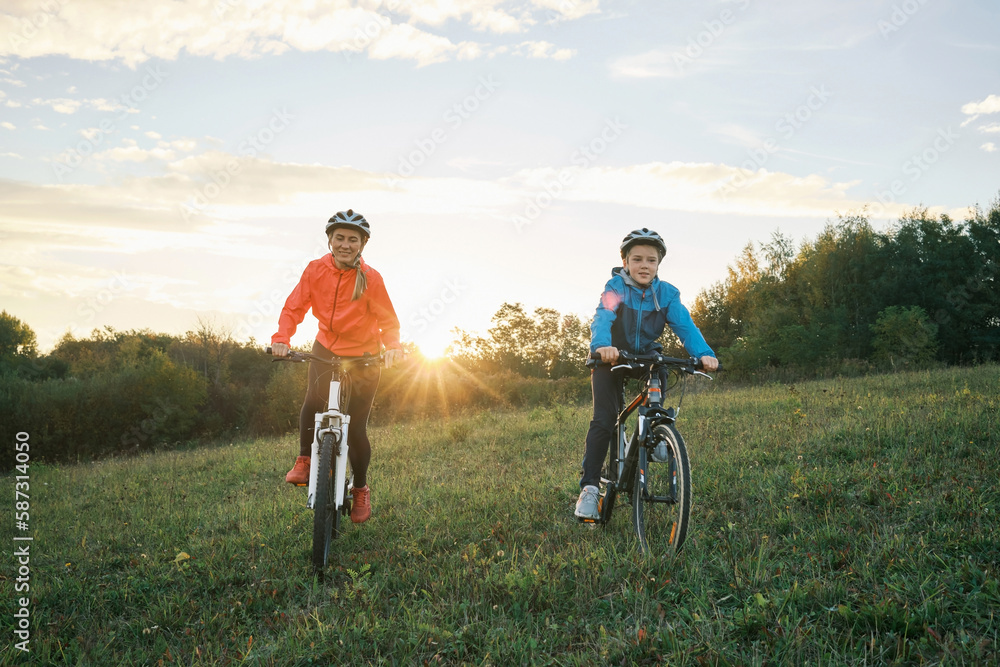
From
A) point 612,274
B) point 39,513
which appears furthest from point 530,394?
point 612,274

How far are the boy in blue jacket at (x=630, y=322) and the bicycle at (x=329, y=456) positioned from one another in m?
1.69

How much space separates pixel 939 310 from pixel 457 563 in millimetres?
41329

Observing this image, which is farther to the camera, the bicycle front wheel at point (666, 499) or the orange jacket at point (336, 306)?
the orange jacket at point (336, 306)

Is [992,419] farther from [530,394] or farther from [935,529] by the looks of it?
[530,394]

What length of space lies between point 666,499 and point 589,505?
67cm

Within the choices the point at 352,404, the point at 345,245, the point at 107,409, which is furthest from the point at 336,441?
the point at 107,409

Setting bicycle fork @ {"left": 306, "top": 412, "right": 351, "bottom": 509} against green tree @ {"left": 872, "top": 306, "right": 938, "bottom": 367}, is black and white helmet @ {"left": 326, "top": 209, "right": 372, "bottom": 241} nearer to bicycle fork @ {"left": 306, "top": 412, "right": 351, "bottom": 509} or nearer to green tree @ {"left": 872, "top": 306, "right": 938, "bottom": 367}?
bicycle fork @ {"left": 306, "top": 412, "right": 351, "bottom": 509}

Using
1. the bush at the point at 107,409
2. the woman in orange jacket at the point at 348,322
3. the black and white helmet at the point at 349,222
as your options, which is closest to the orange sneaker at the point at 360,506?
the woman in orange jacket at the point at 348,322

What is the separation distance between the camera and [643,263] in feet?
13.9

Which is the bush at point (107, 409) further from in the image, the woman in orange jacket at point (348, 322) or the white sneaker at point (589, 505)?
the white sneaker at point (589, 505)

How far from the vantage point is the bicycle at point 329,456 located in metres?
3.86

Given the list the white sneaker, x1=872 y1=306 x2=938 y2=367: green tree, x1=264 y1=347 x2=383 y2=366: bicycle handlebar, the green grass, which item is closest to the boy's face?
the white sneaker

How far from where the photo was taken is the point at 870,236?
40.2m

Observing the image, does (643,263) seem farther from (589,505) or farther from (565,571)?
(565,571)
